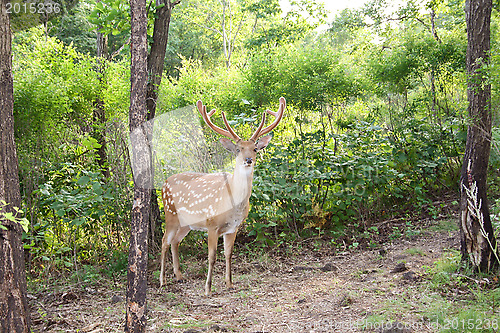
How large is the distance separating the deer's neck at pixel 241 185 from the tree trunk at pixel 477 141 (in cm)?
214

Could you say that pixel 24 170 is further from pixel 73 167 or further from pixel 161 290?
pixel 161 290

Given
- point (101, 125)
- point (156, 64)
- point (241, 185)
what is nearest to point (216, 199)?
point (241, 185)

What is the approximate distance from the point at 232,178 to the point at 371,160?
2.72 metres

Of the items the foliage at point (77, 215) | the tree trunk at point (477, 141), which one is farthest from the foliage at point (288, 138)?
the tree trunk at point (477, 141)

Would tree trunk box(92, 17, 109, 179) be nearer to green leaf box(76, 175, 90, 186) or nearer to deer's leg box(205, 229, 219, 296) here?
green leaf box(76, 175, 90, 186)

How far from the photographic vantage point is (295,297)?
4.20 meters

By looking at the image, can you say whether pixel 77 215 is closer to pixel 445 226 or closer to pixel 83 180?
pixel 83 180

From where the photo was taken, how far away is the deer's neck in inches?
180

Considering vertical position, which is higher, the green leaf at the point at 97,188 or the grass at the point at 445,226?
the green leaf at the point at 97,188

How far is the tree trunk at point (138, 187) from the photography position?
311 centimetres

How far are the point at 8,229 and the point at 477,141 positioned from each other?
161 inches

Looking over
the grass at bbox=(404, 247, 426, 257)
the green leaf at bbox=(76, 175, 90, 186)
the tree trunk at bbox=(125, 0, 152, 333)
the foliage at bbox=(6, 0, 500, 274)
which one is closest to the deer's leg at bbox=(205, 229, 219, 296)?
the foliage at bbox=(6, 0, 500, 274)

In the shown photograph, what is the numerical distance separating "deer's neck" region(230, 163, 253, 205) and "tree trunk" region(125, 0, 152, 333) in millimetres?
1487

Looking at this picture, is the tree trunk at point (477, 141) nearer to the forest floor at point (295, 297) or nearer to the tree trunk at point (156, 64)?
the forest floor at point (295, 297)
